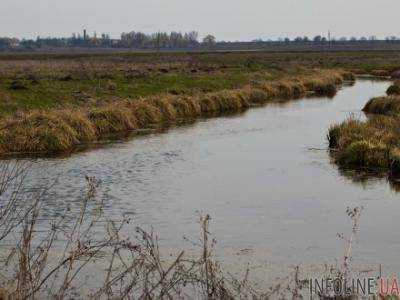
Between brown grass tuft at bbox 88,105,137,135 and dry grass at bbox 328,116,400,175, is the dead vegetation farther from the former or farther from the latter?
brown grass tuft at bbox 88,105,137,135

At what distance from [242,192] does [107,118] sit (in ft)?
41.3

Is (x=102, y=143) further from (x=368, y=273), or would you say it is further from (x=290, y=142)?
(x=368, y=273)

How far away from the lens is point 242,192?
54.5ft

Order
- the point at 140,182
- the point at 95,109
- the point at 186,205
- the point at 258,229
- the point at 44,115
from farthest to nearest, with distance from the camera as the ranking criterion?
the point at 95,109 → the point at 44,115 → the point at 140,182 → the point at 186,205 → the point at 258,229

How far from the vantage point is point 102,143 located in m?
25.0

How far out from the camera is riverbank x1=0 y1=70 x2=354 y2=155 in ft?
76.8

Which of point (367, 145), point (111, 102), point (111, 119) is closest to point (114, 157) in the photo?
point (111, 119)

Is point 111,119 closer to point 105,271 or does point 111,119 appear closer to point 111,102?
point 111,102

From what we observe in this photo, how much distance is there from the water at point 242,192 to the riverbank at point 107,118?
179cm

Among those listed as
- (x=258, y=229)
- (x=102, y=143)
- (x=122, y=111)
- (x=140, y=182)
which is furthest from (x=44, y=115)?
(x=258, y=229)

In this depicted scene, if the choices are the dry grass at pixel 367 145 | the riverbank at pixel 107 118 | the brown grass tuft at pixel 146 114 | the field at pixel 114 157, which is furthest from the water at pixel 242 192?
the brown grass tuft at pixel 146 114

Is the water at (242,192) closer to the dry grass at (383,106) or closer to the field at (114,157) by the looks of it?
the field at (114,157)

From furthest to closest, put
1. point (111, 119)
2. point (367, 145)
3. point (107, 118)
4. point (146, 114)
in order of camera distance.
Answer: point (146, 114), point (111, 119), point (107, 118), point (367, 145)

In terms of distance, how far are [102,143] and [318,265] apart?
1542 centimetres
